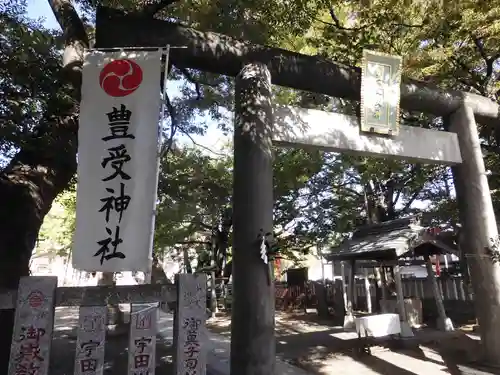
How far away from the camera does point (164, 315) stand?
16.9 metres

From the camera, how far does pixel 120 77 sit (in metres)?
4.70

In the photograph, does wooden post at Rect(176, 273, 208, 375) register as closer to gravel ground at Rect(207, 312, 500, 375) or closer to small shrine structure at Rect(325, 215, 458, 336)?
gravel ground at Rect(207, 312, 500, 375)

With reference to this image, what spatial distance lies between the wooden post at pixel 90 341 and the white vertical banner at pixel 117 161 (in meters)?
0.44

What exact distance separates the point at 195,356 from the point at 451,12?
839 cm

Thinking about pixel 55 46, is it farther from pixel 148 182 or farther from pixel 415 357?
pixel 415 357

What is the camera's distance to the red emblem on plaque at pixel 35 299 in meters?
3.71

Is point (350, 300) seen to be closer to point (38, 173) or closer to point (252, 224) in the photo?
point (252, 224)

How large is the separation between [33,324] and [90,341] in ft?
1.78

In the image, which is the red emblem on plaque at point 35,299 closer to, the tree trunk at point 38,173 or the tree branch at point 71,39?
the tree trunk at point 38,173

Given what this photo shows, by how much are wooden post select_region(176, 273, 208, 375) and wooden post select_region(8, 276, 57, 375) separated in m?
0.95

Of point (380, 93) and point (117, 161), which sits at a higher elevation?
point (380, 93)

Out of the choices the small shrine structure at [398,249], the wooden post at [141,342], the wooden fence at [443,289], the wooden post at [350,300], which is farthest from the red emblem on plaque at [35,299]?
the wooden fence at [443,289]

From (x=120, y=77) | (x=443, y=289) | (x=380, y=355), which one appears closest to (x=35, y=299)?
(x=120, y=77)

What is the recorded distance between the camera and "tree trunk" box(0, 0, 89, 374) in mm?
4656
